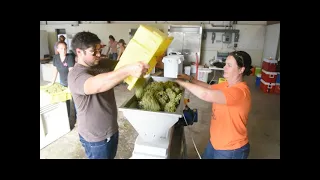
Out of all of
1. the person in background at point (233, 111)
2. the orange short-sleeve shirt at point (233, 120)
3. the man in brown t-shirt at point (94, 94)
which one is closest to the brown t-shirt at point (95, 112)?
the man in brown t-shirt at point (94, 94)

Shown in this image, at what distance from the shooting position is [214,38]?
7.28 meters

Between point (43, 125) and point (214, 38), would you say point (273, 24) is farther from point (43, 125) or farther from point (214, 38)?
point (43, 125)

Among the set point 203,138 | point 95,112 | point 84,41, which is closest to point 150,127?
point 95,112

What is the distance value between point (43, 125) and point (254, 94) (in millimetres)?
4871

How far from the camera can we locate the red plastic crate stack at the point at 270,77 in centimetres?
497

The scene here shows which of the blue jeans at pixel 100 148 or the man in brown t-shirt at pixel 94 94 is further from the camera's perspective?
the blue jeans at pixel 100 148

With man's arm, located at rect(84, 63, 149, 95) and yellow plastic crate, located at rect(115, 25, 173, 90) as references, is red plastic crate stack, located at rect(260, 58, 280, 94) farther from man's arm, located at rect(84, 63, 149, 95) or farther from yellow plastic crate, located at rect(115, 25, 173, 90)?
man's arm, located at rect(84, 63, 149, 95)

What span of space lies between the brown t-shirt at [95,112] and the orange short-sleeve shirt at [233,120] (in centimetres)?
86

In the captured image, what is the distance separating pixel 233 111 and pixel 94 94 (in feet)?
3.39

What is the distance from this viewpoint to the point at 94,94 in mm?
1409

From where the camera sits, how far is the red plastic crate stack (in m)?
4.97

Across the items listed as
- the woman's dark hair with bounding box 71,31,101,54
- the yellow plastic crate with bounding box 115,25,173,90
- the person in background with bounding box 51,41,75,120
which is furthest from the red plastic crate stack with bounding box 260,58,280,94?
the woman's dark hair with bounding box 71,31,101,54

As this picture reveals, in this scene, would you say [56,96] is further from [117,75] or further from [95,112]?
[117,75]

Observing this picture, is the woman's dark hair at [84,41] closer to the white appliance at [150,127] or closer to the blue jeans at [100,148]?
the white appliance at [150,127]
